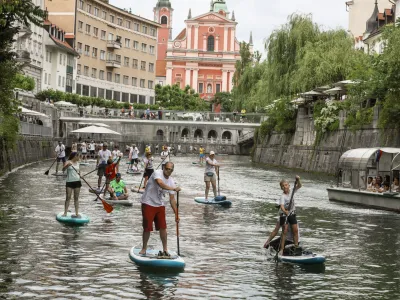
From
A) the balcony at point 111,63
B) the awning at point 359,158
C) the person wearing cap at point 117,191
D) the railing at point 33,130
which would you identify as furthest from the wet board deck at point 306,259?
the balcony at point 111,63

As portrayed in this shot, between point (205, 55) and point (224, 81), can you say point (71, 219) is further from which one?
point (224, 81)

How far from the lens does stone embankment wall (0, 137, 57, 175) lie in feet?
143

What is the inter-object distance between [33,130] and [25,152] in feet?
20.7

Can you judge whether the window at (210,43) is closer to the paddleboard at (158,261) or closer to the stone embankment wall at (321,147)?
the stone embankment wall at (321,147)

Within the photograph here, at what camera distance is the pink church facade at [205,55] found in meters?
162

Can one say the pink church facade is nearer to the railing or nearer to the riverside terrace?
the riverside terrace

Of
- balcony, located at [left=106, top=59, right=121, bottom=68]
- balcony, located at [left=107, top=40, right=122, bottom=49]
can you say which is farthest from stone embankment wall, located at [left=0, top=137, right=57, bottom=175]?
balcony, located at [left=107, top=40, right=122, bottom=49]

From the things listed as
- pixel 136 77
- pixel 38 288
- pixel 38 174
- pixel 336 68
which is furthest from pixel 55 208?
pixel 136 77

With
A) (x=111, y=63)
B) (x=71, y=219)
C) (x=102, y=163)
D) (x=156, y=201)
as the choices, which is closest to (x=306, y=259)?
(x=156, y=201)

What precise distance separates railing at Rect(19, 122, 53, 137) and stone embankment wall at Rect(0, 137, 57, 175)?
468 mm

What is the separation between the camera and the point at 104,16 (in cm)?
12775

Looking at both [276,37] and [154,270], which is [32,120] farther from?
[154,270]

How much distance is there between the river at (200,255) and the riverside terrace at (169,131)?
6240 centimetres

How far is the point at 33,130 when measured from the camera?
61594 millimetres
